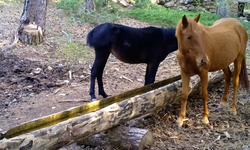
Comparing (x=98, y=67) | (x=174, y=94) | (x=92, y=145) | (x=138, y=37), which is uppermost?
(x=138, y=37)

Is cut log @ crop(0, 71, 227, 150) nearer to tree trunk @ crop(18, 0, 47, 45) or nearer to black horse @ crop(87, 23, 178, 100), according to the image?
black horse @ crop(87, 23, 178, 100)

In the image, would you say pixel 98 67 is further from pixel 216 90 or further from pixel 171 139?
pixel 216 90

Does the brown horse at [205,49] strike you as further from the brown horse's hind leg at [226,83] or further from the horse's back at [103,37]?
the horse's back at [103,37]

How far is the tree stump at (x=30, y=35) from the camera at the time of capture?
8242 mm

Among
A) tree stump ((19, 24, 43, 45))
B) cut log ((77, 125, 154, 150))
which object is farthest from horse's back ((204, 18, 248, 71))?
tree stump ((19, 24, 43, 45))

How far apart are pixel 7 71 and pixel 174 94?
4163 millimetres

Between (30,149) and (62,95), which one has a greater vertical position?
(30,149)

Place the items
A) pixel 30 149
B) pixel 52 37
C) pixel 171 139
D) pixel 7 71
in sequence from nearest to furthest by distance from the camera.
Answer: pixel 30 149
pixel 171 139
pixel 7 71
pixel 52 37

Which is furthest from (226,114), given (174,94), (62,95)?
(62,95)

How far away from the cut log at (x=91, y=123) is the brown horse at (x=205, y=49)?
1.36ft

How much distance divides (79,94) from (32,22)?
4.11 m

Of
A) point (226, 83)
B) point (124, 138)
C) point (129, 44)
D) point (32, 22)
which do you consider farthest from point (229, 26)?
point (32, 22)

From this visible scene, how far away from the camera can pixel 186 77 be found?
4.23m

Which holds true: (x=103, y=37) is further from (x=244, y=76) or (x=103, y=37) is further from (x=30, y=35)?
(x=30, y=35)
